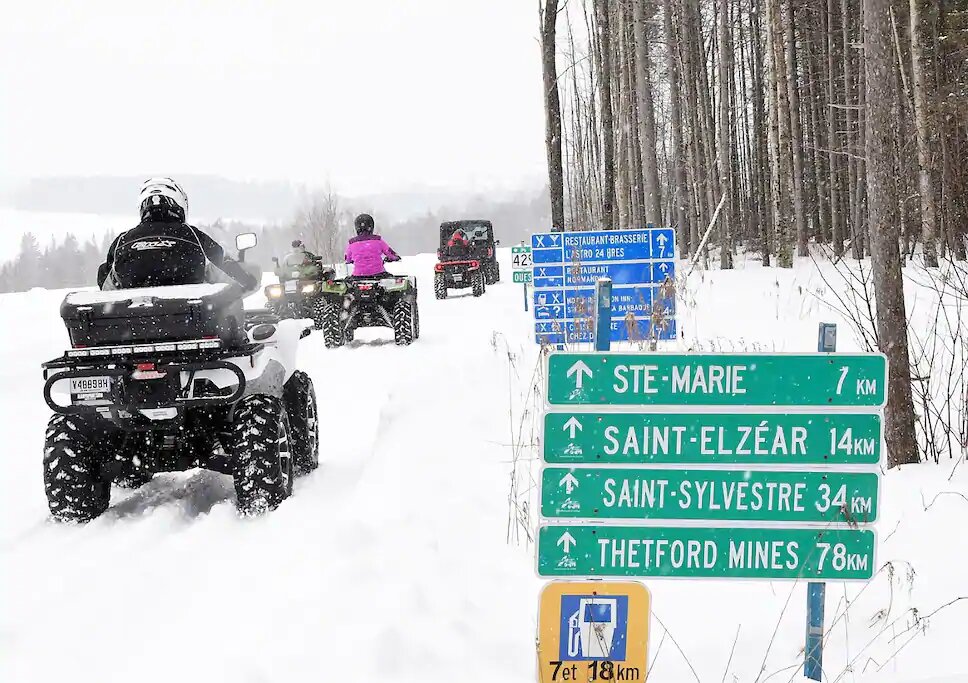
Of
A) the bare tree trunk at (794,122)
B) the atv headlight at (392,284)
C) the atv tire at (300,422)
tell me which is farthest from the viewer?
the bare tree trunk at (794,122)

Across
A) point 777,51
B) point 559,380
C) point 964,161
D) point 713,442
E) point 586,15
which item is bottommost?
point 713,442

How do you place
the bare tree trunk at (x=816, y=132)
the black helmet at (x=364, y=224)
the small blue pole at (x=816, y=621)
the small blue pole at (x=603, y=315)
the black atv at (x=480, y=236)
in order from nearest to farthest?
the small blue pole at (x=816, y=621)
the small blue pole at (x=603, y=315)
the black helmet at (x=364, y=224)
the bare tree trunk at (x=816, y=132)
the black atv at (x=480, y=236)

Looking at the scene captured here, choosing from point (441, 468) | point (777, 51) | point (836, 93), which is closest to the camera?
point (441, 468)

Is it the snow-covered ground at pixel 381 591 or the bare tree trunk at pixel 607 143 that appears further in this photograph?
the bare tree trunk at pixel 607 143

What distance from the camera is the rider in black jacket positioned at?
486 cm

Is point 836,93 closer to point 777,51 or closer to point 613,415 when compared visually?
point 777,51

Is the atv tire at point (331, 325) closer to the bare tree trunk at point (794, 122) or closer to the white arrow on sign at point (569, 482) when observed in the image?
the white arrow on sign at point (569, 482)

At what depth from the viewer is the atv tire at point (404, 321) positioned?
11812 mm

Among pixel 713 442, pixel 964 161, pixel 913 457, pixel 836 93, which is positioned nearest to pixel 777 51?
pixel 964 161

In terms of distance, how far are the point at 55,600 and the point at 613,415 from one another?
8.46 feet

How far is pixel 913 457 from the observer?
15.4 feet

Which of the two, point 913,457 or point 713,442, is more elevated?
point 713,442

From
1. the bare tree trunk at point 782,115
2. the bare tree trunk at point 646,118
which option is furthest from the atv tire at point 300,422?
the bare tree trunk at point 782,115

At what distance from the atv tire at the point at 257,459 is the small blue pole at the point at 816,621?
282 centimetres
